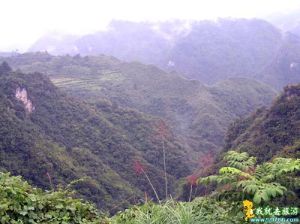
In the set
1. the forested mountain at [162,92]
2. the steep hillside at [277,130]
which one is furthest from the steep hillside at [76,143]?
the forested mountain at [162,92]

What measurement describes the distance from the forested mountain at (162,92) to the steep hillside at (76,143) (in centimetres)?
2019

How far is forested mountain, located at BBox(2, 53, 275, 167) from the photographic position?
382 feet

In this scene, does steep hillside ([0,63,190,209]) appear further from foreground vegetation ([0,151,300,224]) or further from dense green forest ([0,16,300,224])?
foreground vegetation ([0,151,300,224])

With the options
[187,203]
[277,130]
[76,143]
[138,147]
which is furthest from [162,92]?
[187,203]

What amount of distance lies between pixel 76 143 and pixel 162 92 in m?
80.9

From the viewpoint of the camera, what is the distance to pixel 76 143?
216 ft

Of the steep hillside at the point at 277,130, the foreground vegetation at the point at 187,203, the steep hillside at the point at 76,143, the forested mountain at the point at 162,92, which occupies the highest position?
the foreground vegetation at the point at 187,203

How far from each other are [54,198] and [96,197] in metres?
38.8

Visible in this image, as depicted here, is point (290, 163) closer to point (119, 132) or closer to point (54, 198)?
point (54, 198)

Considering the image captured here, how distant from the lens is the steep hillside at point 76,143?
4404 cm

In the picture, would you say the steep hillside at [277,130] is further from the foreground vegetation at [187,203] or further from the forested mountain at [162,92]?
the forested mountain at [162,92]

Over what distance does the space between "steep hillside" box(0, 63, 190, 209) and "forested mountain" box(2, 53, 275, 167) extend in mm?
20188

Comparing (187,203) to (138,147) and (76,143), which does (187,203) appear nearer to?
(76,143)

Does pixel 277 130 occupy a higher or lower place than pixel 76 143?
higher
